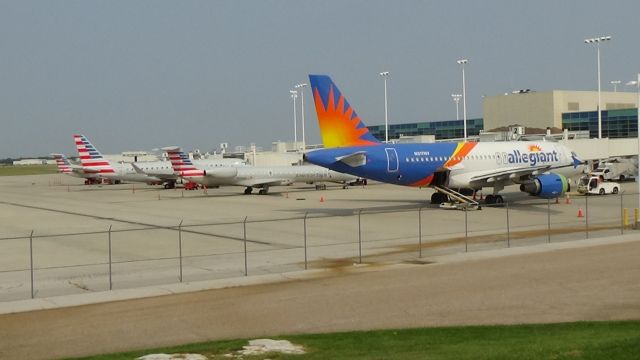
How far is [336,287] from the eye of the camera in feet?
68.9

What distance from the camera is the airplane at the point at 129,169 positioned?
8781cm

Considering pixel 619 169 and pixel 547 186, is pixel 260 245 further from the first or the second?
pixel 619 169

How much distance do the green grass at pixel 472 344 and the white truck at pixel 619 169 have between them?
180ft

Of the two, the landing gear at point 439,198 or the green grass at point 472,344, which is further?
the landing gear at point 439,198

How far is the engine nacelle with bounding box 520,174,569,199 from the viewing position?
44.1 m

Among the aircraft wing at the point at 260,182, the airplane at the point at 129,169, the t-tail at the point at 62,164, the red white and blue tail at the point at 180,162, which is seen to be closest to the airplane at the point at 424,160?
the aircraft wing at the point at 260,182

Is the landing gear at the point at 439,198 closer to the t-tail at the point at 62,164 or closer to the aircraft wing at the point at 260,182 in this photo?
the aircraft wing at the point at 260,182

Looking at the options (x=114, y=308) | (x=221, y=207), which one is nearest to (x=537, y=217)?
(x=221, y=207)

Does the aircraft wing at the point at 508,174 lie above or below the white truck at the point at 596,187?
above

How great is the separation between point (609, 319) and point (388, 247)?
14109 mm

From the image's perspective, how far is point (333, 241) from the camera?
31.9m

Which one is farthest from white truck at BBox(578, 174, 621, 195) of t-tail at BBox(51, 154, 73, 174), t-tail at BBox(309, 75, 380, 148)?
t-tail at BBox(51, 154, 73, 174)

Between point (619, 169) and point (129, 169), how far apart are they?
181 ft

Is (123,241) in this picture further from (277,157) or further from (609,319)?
(277,157)
